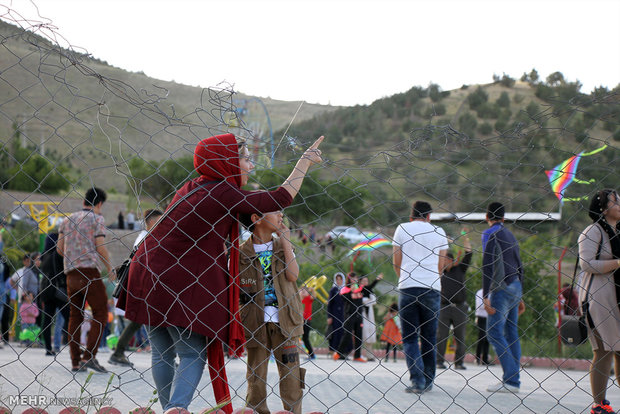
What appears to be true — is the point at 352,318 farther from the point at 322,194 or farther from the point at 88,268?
the point at 322,194

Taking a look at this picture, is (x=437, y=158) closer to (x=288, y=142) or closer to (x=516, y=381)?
(x=288, y=142)

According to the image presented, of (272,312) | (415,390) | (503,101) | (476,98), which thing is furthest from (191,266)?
(476,98)

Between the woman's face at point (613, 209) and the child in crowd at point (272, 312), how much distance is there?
214cm

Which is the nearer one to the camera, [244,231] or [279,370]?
[279,370]

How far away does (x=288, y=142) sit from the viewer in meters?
3.08

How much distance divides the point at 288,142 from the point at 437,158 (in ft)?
2.50

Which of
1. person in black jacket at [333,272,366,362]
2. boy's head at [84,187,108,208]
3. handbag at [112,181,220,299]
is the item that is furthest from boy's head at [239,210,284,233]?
person in black jacket at [333,272,366,362]

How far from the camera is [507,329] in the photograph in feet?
19.5

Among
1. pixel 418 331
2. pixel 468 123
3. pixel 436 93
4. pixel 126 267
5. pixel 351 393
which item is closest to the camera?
pixel 126 267

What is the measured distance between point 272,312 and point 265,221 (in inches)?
22.6

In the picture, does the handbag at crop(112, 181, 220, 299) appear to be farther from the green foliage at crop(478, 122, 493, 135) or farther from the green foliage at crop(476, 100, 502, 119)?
the green foliage at crop(476, 100, 502, 119)

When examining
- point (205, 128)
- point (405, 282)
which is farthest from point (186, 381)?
point (405, 282)

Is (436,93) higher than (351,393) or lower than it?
higher

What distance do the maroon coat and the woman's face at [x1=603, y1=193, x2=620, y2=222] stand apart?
7.95 feet
